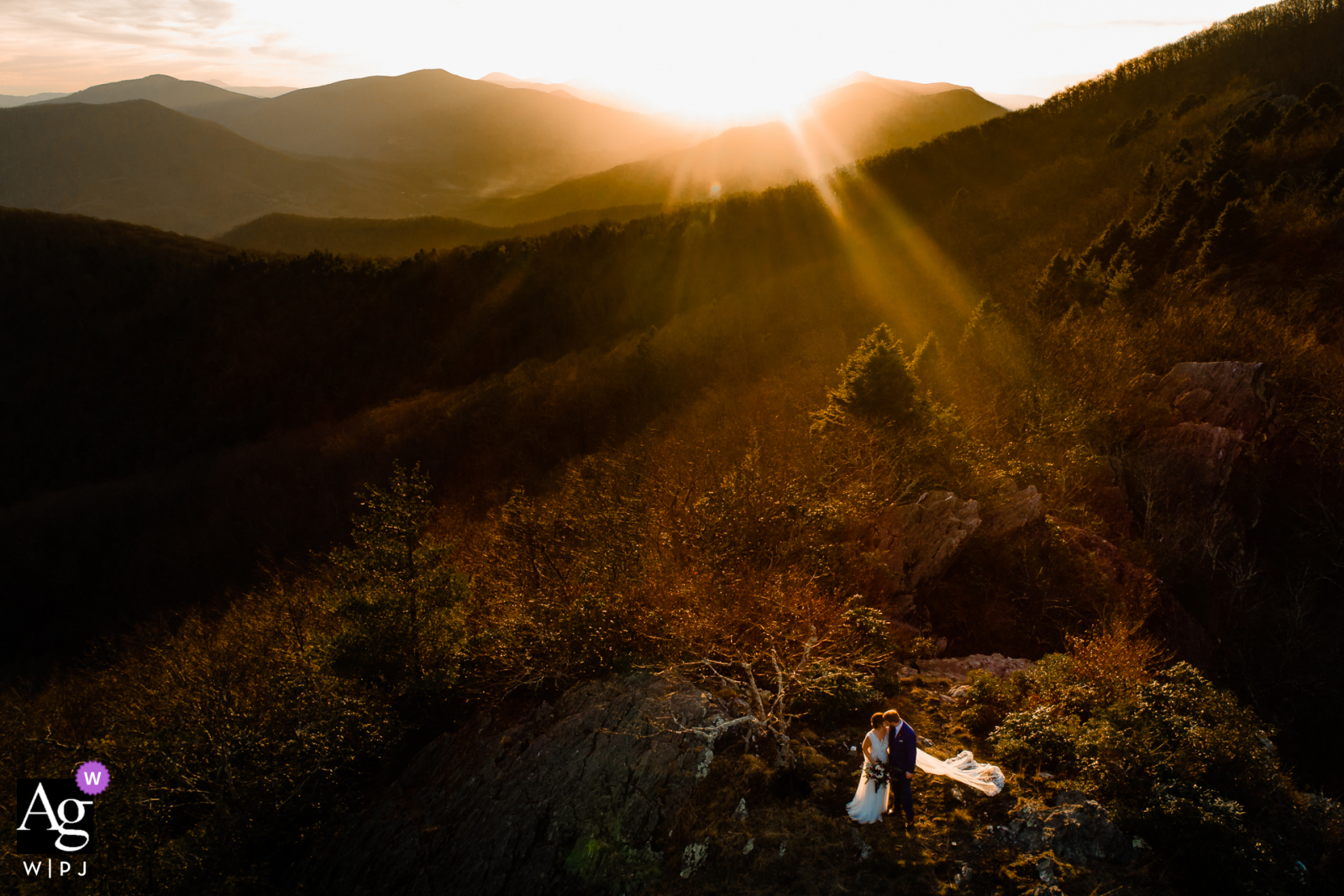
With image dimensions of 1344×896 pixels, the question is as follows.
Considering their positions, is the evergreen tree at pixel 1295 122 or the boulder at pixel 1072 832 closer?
the boulder at pixel 1072 832

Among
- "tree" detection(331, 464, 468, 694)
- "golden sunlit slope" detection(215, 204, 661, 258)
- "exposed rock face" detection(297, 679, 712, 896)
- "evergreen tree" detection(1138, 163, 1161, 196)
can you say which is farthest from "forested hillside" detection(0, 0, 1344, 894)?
"golden sunlit slope" detection(215, 204, 661, 258)

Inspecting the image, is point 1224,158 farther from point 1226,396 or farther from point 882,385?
point 882,385

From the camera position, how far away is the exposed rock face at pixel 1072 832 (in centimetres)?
723

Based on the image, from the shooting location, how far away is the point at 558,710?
12.4 metres

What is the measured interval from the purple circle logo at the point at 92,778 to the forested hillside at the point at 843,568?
1.70 ft

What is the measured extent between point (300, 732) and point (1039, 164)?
8461 cm

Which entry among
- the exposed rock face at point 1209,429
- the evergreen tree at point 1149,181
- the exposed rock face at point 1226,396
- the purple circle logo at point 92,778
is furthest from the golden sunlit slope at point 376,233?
the purple circle logo at point 92,778

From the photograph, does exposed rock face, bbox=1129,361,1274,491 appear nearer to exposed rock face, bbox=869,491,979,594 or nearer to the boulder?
exposed rock face, bbox=869,491,979,594

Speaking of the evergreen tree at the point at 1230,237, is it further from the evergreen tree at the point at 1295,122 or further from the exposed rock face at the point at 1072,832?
the exposed rock face at the point at 1072,832

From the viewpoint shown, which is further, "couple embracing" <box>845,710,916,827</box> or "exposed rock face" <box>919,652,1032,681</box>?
"exposed rock face" <box>919,652,1032,681</box>

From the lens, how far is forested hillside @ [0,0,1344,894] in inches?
335

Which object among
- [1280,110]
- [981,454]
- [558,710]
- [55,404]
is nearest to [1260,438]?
[981,454]

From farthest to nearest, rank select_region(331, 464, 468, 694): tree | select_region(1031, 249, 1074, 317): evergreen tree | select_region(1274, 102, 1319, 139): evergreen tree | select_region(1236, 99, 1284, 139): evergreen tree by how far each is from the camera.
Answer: select_region(1236, 99, 1284, 139): evergreen tree
select_region(1274, 102, 1319, 139): evergreen tree
select_region(1031, 249, 1074, 317): evergreen tree
select_region(331, 464, 468, 694): tree

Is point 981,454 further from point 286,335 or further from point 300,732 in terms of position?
point 286,335
